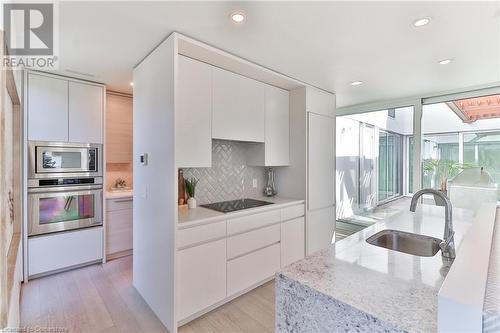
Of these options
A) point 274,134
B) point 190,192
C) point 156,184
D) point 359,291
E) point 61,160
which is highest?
point 274,134

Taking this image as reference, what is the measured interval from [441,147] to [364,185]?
132 cm

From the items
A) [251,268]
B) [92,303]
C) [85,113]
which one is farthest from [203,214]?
[85,113]

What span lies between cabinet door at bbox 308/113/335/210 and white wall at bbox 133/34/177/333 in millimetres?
1896

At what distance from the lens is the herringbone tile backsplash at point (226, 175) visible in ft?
9.37

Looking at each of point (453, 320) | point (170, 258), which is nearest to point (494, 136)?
point (453, 320)

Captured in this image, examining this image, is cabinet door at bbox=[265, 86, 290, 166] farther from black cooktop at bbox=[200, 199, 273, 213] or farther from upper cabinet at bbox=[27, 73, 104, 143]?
upper cabinet at bbox=[27, 73, 104, 143]

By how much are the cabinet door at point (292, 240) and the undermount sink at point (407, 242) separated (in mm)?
1343

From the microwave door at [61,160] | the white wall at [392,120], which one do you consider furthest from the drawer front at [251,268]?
the white wall at [392,120]

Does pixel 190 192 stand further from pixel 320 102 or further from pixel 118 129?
pixel 320 102

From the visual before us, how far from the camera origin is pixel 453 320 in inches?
24.1

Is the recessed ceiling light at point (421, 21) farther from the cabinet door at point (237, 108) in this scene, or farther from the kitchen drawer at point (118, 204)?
the kitchen drawer at point (118, 204)

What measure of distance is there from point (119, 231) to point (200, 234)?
77.1 inches

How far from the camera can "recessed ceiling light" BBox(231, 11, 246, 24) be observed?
1.69m

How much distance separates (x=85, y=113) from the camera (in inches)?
123
